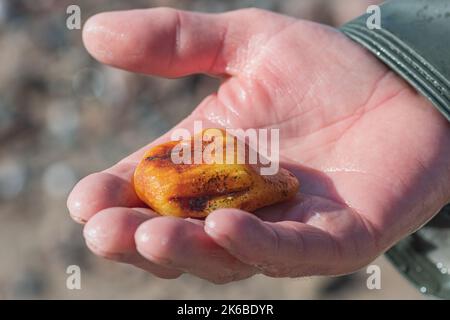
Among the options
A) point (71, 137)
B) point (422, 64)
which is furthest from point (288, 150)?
point (71, 137)

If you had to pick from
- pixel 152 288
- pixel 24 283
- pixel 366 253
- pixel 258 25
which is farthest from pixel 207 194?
pixel 24 283

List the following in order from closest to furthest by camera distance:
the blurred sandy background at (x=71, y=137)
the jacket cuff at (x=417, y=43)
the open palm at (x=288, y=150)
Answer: the open palm at (x=288, y=150)
the jacket cuff at (x=417, y=43)
the blurred sandy background at (x=71, y=137)

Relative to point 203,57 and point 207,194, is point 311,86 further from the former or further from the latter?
point 207,194

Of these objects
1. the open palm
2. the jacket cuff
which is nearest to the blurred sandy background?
the open palm

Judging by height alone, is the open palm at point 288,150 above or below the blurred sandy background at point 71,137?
above

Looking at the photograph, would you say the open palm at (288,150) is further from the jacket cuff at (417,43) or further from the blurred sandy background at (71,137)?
the blurred sandy background at (71,137)

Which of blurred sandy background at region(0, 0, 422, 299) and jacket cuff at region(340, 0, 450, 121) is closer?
jacket cuff at region(340, 0, 450, 121)

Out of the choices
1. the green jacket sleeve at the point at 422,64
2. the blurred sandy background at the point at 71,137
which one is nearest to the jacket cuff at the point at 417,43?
the green jacket sleeve at the point at 422,64

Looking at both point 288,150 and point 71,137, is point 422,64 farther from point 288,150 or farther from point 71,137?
point 71,137

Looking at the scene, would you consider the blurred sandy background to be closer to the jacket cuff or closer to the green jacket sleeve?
the green jacket sleeve
